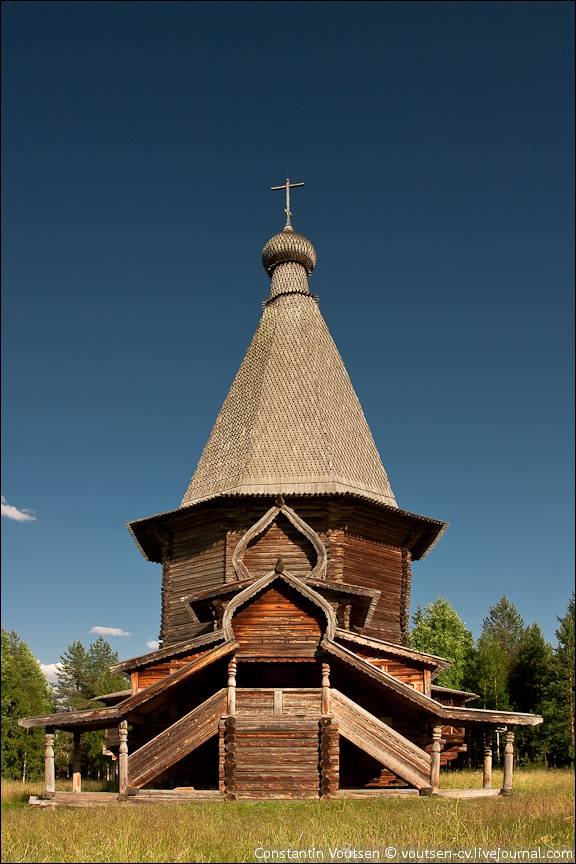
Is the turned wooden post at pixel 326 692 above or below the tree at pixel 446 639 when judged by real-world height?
above

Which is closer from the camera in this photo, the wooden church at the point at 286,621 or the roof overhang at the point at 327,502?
the wooden church at the point at 286,621

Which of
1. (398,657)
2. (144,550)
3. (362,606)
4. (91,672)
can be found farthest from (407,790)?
(91,672)

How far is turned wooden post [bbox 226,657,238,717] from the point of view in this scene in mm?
12906

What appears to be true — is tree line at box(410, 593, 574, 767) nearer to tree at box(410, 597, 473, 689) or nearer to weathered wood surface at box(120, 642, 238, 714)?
tree at box(410, 597, 473, 689)

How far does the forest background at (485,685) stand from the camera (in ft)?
107

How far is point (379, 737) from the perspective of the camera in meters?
12.7

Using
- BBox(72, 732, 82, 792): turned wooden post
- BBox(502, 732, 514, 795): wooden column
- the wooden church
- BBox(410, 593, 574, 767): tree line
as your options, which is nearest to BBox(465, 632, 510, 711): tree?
BBox(410, 593, 574, 767): tree line

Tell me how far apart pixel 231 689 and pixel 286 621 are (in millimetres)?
1522

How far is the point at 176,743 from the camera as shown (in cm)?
1284

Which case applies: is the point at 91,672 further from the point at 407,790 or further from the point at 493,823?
the point at 493,823

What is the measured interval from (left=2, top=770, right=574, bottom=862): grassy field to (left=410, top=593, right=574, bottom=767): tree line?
22040 mm

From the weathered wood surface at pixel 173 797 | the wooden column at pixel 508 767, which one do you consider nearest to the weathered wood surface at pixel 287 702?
the weathered wood surface at pixel 173 797

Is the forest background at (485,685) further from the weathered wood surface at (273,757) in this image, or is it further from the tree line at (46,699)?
the weathered wood surface at (273,757)

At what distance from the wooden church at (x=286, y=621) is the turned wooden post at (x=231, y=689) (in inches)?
1.6
